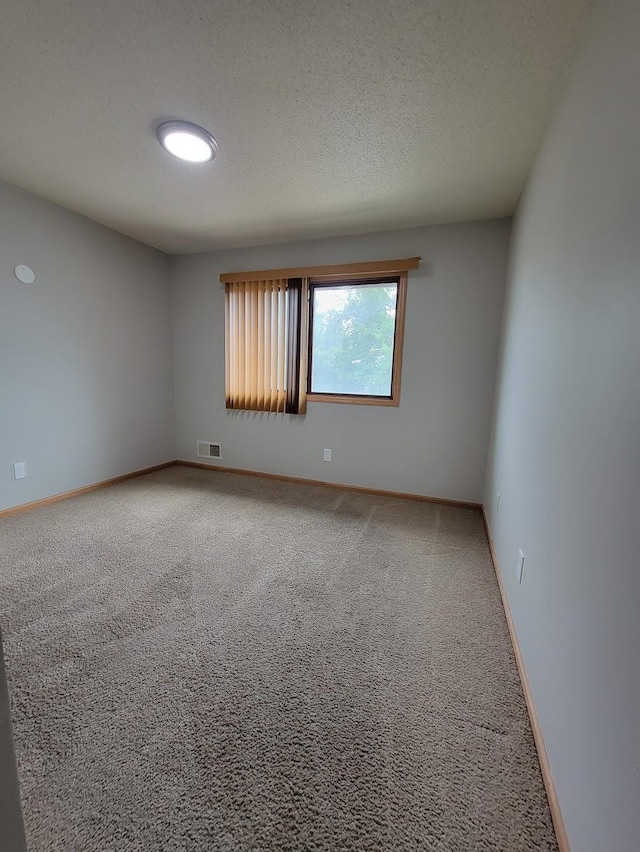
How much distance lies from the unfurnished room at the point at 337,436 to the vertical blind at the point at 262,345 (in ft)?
0.12

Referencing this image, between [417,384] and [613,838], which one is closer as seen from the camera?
[613,838]

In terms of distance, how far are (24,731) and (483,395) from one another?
3.15 m

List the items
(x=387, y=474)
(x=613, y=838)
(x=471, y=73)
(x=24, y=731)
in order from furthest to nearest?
(x=387, y=474) → (x=471, y=73) → (x=24, y=731) → (x=613, y=838)

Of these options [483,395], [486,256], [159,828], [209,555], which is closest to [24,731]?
[159,828]

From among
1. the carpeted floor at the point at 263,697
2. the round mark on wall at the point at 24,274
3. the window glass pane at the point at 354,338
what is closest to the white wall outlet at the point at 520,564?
the carpeted floor at the point at 263,697

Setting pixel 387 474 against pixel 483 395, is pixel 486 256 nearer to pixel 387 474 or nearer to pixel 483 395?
pixel 483 395

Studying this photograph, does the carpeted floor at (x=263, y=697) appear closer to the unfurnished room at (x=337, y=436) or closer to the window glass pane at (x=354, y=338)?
the unfurnished room at (x=337, y=436)

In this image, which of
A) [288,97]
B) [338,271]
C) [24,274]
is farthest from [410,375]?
[24,274]

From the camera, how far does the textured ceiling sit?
1173mm

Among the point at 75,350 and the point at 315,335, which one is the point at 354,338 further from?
the point at 75,350

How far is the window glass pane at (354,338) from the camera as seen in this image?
3018 millimetres

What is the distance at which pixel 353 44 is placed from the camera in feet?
4.11

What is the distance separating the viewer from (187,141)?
1.79m

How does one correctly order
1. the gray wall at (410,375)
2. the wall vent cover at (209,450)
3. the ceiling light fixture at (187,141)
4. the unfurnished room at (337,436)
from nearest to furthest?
the unfurnished room at (337,436) < the ceiling light fixture at (187,141) < the gray wall at (410,375) < the wall vent cover at (209,450)
